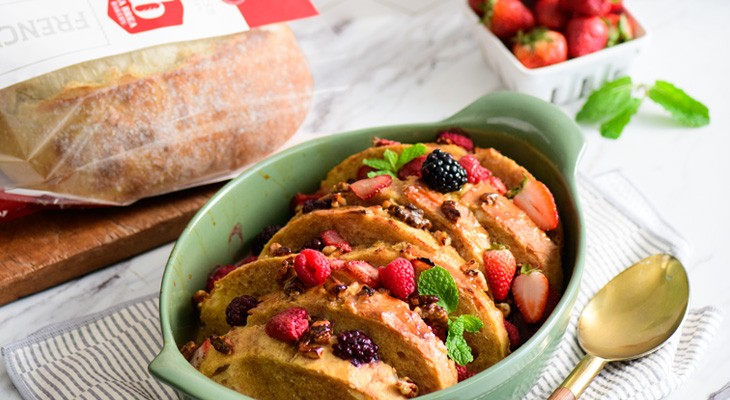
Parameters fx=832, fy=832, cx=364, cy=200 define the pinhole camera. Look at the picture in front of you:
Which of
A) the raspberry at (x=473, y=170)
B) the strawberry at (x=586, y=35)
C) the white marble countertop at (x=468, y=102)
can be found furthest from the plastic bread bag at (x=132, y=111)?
the strawberry at (x=586, y=35)

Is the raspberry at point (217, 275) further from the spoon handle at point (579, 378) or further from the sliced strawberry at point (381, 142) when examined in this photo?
the spoon handle at point (579, 378)

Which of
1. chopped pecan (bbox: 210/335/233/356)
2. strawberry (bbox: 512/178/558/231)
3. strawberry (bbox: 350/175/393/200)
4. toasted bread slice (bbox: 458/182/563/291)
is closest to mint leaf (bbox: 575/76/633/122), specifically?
strawberry (bbox: 512/178/558/231)

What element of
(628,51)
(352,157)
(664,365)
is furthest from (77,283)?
(628,51)

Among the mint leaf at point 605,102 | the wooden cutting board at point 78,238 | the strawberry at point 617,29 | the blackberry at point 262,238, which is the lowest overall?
the mint leaf at point 605,102

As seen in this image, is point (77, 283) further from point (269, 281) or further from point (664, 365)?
point (664, 365)

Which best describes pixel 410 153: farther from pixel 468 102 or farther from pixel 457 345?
pixel 468 102

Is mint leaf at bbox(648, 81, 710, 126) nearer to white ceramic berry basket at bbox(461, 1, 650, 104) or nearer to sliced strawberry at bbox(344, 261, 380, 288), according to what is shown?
white ceramic berry basket at bbox(461, 1, 650, 104)
